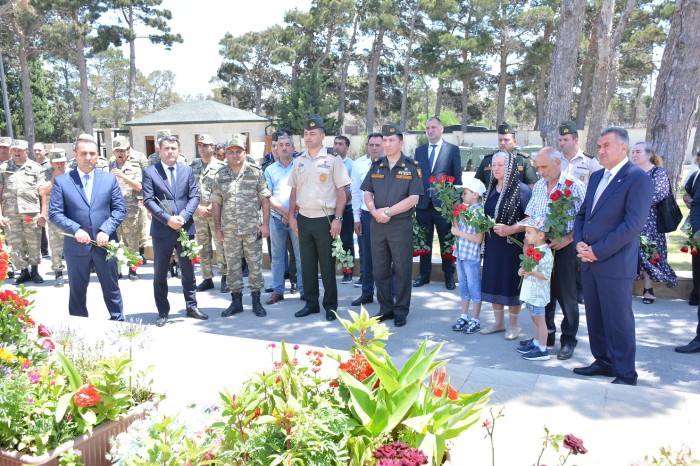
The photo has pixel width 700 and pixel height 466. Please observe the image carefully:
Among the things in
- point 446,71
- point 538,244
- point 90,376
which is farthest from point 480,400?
point 446,71

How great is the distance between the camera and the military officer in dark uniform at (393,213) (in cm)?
625

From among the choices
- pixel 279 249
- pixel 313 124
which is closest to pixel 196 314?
pixel 279 249

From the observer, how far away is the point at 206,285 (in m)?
8.30

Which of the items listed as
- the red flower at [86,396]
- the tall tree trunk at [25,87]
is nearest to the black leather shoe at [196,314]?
the red flower at [86,396]

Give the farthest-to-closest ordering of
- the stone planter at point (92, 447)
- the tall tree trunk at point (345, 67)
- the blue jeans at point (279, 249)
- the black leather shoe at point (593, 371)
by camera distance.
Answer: the tall tree trunk at point (345, 67), the blue jeans at point (279, 249), the black leather shoe at point (593, 371), the stone planter at point (92, 447)

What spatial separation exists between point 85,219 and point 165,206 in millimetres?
899

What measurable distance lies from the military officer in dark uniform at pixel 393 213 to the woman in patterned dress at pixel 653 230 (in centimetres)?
245

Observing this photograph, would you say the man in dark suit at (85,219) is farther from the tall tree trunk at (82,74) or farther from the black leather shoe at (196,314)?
the tall tree trunk at (82,74)

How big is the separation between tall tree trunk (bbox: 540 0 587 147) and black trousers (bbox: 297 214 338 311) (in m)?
6.02

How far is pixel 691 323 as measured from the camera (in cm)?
611

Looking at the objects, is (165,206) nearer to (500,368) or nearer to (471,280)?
(471,280)

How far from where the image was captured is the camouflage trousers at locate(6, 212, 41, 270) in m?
8.87

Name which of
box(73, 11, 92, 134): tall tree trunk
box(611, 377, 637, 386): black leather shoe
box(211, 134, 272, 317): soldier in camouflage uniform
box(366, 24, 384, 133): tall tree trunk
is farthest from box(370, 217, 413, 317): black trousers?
box(366, 24, 384, 133): tall tree trunk

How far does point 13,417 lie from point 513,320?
14.1 ft
